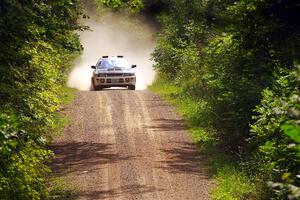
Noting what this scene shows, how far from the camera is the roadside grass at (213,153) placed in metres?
11.2

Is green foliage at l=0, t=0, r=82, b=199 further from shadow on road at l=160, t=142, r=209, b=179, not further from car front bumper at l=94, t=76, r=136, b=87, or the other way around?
car front bumper at l=94, t=76, r=136, b=87

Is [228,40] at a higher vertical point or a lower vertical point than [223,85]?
higher

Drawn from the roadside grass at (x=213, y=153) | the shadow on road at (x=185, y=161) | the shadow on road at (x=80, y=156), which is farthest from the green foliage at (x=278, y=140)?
the shadow on road at (x=80, y=156)

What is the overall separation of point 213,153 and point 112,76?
15.0 metres

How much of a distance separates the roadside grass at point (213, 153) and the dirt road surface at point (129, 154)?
0.24 meters

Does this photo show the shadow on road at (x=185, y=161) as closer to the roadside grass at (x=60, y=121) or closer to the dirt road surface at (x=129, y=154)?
the dirt road surface at (x=129, y=154)

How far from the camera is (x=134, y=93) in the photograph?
25.4m

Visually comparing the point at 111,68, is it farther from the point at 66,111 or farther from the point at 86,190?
the point at 86,190

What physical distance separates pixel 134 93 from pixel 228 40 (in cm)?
1192

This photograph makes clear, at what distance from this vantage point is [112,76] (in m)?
29.0

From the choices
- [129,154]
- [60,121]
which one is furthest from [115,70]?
[129,154]

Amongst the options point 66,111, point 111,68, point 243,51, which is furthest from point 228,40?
point 111,68

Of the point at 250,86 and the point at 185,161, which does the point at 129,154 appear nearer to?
the point at 185,161

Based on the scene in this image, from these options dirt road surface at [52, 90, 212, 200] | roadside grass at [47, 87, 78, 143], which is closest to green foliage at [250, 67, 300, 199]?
dirt road surface at [52, 90, 212, 200]
